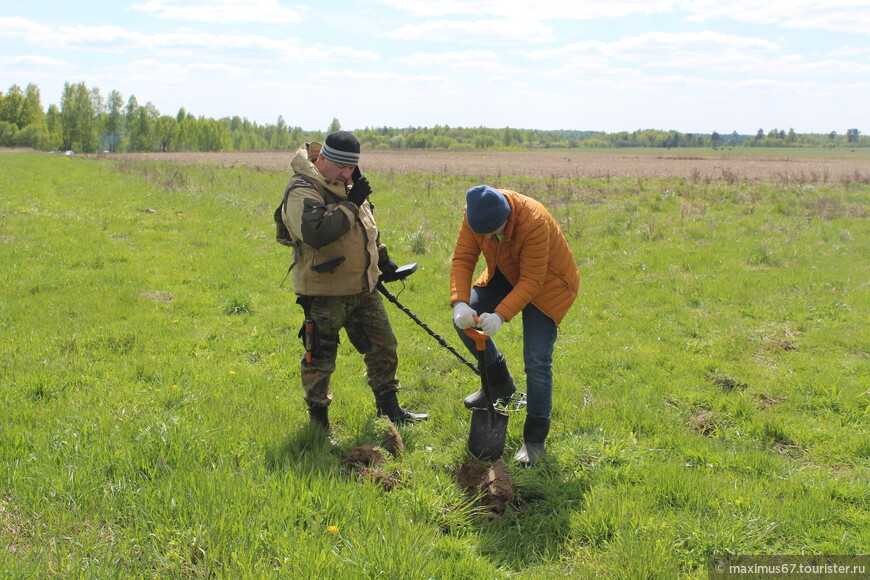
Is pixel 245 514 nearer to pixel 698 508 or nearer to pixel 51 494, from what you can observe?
pixel 51 494

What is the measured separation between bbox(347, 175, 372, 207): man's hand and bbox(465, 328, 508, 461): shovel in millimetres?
1276

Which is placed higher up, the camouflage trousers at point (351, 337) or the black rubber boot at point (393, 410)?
the camouflage trousers at point (351, 337)

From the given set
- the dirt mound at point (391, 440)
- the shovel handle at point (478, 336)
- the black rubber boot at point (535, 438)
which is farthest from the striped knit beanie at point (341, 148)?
the black rubber boot at point (535, 438)

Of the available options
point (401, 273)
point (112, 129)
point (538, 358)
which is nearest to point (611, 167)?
point (401, 273)

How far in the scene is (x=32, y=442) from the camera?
3.64 meters

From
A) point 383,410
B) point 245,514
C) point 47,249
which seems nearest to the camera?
point 245,514

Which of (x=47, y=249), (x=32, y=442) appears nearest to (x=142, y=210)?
(x=47, y=249)

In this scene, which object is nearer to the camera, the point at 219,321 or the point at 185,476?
the point at 185,476

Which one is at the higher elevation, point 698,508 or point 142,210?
point 142,210

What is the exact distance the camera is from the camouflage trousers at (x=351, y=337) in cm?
429

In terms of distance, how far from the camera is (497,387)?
15.6 feet

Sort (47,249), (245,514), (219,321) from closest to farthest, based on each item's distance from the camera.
Result: (245,514)
(219,321)
(47,249)

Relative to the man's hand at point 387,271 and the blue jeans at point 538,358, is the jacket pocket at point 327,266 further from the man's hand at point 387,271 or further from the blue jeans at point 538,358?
the blue jeans at point 538,358

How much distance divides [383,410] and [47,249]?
9.37 m
